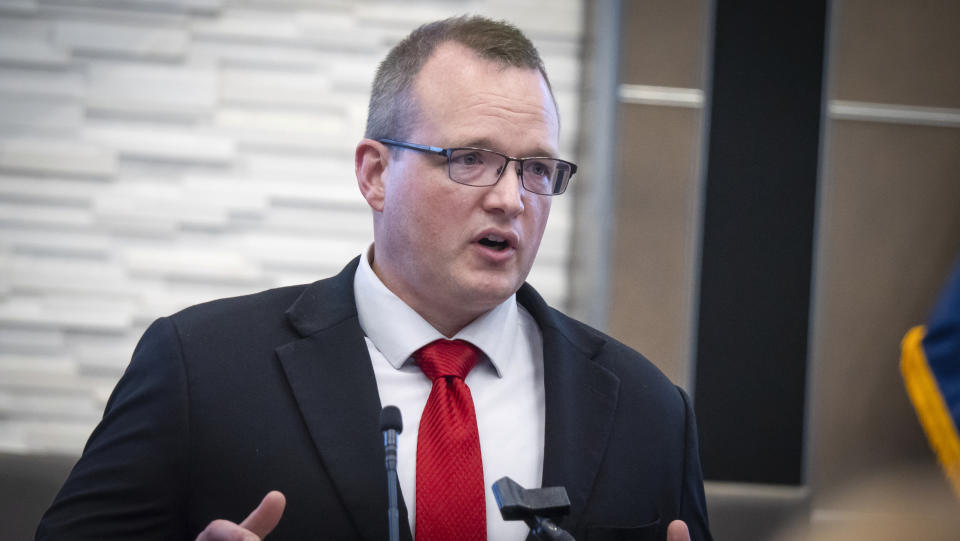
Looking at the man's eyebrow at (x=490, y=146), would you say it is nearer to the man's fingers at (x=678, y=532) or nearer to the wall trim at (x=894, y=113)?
the man's fingers at (x=678, y=532)

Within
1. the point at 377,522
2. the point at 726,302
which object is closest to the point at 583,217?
the point at 726,302

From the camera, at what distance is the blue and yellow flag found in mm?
863

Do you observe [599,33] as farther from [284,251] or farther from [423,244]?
[423,244]

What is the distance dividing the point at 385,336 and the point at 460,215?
265 millimetres

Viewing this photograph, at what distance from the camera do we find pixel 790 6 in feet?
11.8

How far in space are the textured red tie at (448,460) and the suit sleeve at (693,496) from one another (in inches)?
17.3

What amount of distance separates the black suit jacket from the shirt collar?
1.7 inches

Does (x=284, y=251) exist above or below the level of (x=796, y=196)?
below

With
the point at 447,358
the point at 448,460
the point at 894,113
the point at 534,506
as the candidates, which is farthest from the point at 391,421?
the point at 894,113

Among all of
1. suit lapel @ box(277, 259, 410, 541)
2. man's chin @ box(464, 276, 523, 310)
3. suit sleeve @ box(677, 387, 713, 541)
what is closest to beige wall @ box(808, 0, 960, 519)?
suit sleeve @ box(677, 387, 713, 541)

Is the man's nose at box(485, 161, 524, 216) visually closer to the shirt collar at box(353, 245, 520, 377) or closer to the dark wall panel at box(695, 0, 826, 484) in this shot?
the shirt collar at box(353, 245, 520, 377)

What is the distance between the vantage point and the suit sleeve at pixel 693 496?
1.84 m

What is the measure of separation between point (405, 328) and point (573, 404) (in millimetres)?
339

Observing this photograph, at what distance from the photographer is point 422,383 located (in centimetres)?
177
